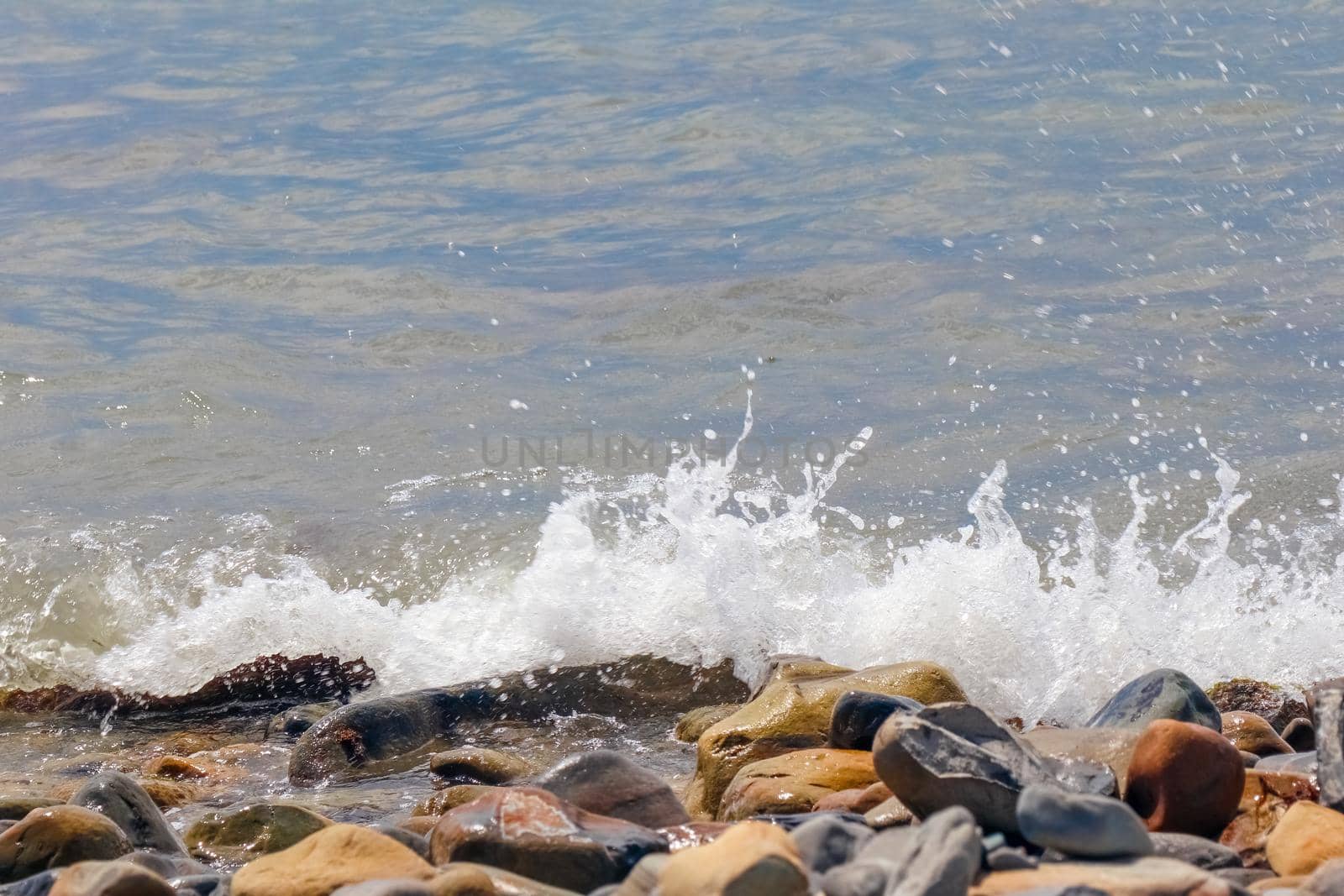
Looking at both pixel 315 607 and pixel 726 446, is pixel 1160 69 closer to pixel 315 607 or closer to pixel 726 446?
pixel 726 446

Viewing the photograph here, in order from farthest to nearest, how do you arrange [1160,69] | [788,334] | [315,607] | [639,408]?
1. [1160,69]
2. [788,334]
3. [639,408]
4. [315,607]

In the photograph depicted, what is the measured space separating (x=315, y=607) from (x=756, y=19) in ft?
35.4

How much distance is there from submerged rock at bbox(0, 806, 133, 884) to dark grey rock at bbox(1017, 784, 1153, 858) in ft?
6.29

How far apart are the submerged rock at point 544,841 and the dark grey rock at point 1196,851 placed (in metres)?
0.92

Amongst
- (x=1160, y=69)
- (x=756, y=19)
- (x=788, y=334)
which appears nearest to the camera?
(x=788, y=334)

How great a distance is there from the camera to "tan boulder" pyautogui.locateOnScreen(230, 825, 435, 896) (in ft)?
9.36

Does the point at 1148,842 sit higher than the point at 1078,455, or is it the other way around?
the point at 1148,842

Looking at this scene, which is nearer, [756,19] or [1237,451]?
[1237,451]

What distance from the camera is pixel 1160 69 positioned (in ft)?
43.1

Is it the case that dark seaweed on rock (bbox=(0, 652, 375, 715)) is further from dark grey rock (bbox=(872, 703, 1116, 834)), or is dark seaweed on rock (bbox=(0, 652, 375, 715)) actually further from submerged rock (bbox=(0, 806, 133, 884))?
dark grey rock (bbox=(872, 703, 1116, 834))

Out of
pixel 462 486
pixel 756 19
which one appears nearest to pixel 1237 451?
pixel 462 486

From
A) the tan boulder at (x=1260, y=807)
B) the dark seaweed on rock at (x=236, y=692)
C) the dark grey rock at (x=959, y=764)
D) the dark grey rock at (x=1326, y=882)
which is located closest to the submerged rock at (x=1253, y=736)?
the tan boulder at (x=1260, y=807)

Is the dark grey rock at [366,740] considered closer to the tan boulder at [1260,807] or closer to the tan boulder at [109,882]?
the tan boulder at [109,882]

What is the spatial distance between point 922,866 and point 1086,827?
370 mm
